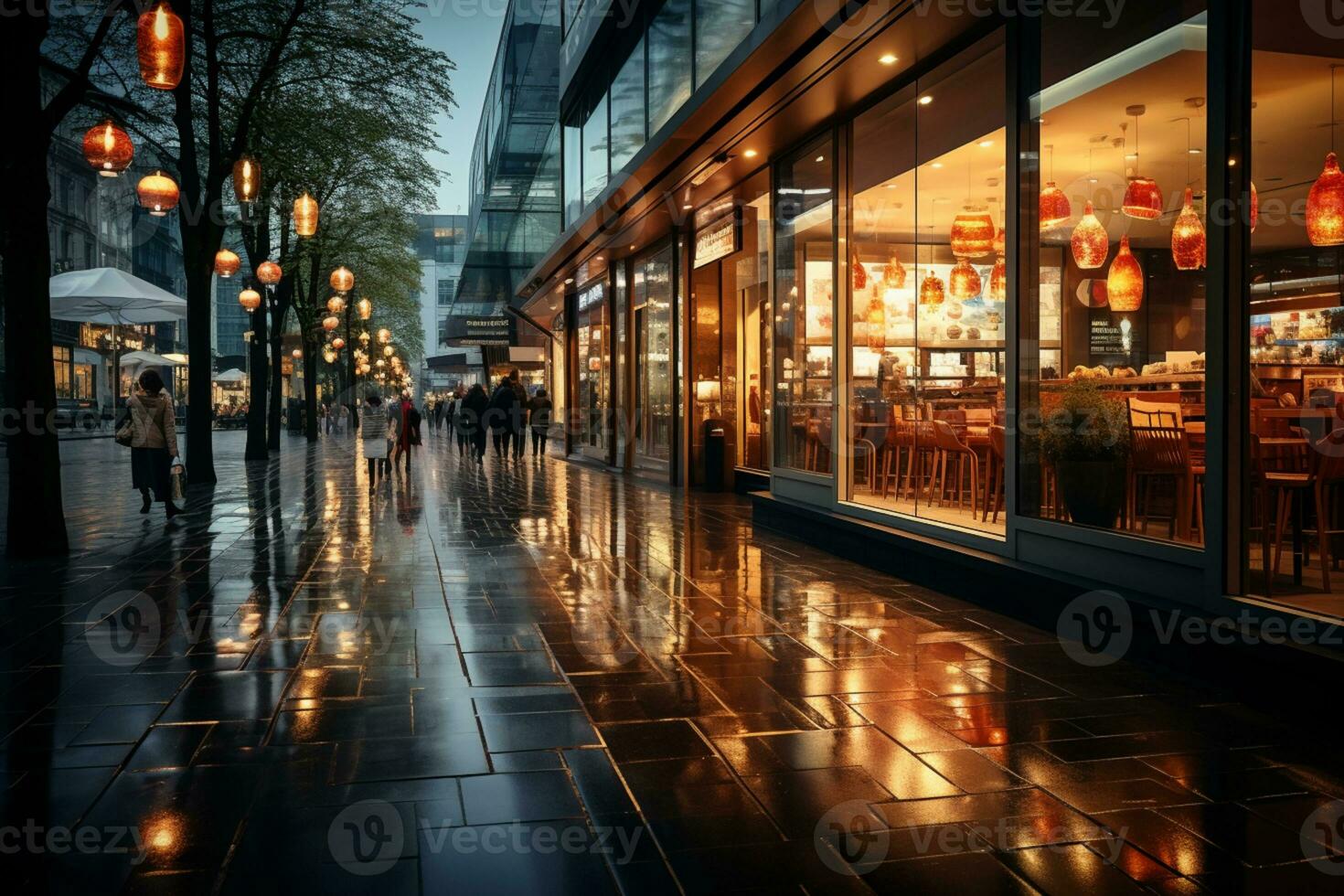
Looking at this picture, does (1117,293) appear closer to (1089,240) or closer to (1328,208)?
(1089,240)

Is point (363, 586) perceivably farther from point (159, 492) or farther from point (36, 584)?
point (159, 492)

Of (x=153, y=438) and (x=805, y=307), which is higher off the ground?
(x=805, y=307)

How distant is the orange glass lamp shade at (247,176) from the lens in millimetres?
12047

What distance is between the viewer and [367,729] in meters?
4.04

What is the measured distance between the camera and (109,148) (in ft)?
32.2

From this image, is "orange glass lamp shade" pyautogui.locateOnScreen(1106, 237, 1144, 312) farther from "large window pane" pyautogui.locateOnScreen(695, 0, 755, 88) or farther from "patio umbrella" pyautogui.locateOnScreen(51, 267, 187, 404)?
"patio umbrella" pyautogui.locateOnScreen(51, 267, 187, 404)

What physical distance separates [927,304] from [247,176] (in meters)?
7.92

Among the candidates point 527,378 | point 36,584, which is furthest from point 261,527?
point 527,378

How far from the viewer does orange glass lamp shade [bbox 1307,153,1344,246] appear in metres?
7.23

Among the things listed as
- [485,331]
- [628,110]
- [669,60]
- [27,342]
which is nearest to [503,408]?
[628,110]

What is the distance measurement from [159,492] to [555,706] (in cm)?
892

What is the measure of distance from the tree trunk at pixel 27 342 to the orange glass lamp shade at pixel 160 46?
1093 mm

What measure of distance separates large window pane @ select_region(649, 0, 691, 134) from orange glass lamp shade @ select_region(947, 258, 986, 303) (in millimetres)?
4464

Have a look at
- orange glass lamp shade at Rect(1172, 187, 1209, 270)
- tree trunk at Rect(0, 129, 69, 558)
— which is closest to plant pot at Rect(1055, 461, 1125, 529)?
orange glass lamp shade at Rect(1172, 187, 1209, 270)
